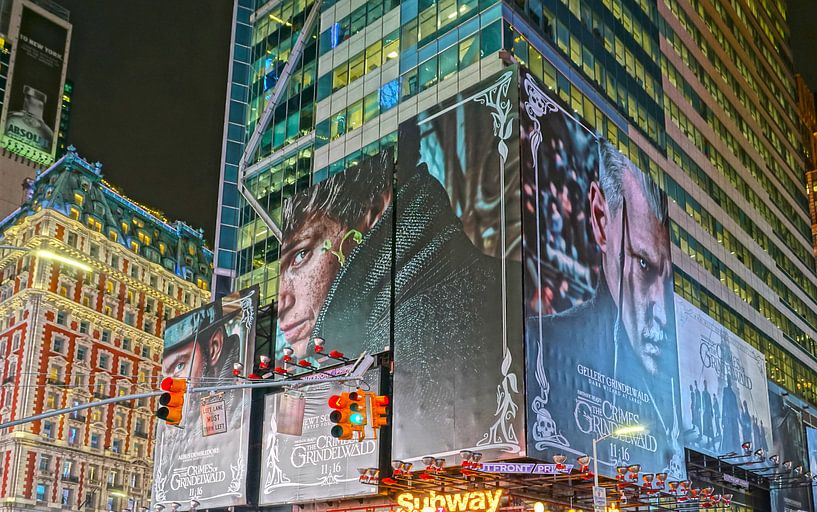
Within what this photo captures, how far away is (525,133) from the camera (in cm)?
4500

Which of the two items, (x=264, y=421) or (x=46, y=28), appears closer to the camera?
(x=264, y=421)

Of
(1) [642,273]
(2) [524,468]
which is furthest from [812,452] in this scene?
(2) [524,468]

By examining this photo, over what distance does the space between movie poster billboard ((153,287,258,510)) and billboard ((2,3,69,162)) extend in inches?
5250

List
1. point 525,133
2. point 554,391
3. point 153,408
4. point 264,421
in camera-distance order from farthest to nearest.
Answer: point 153,408 < point 264,421 < point 525,133 < point 554,391

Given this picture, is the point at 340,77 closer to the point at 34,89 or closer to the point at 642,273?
the point at 642,273

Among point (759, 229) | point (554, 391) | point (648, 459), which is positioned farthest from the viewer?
point (759, 229)

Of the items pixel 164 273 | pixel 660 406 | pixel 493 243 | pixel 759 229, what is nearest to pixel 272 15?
pixel 493 243

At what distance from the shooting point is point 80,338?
11056cm

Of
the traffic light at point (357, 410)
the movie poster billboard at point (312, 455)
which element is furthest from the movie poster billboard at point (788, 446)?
the traffic light at point (357, 410)

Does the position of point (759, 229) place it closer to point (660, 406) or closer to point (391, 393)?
point (660, 406)

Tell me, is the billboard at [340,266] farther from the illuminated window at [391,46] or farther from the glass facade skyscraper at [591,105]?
the illuminated window at [391,46]

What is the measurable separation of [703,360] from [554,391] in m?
24.1

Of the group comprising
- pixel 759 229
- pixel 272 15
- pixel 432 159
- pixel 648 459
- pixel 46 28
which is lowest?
pixel 648 459

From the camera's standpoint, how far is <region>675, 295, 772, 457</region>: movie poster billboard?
59.1 m
